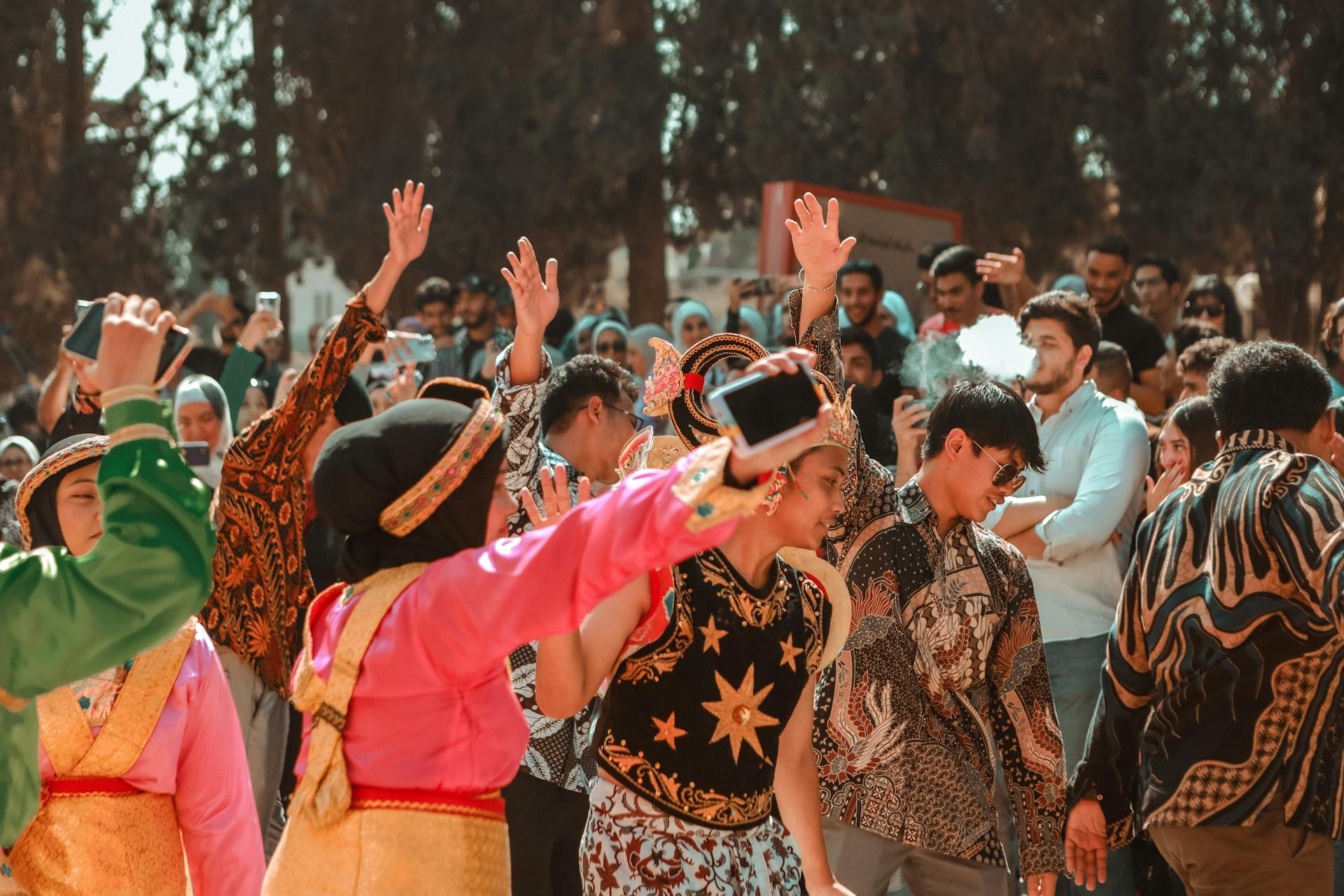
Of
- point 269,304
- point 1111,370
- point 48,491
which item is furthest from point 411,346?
point 48,491

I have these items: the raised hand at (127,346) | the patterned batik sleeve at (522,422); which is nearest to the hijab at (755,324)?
the patterned batik sleeve at (522,422)

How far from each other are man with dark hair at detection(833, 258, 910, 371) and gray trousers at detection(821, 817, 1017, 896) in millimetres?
4477

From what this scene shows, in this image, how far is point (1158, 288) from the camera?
9562 millimetres

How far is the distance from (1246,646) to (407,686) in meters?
2.31

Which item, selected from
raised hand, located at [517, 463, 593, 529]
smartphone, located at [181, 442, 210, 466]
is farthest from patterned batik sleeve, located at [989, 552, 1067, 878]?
smartphone, located at [181, 442, 210, 466]

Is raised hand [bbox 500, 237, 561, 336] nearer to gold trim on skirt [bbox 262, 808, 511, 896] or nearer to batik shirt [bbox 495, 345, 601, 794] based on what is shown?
batik shirt [bbox 495, 345, 601, 794]

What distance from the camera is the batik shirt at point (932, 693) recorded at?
15.5 feet

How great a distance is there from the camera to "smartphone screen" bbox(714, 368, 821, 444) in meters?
2.62

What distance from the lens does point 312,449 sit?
6.11 m

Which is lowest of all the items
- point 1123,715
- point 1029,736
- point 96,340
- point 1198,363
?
point 1029,736

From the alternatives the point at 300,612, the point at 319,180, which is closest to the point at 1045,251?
the point at 319,180

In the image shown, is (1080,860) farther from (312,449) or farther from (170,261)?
(170,261)

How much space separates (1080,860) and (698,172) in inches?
523

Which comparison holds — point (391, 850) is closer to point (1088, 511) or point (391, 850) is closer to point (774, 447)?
point (774, 447)
